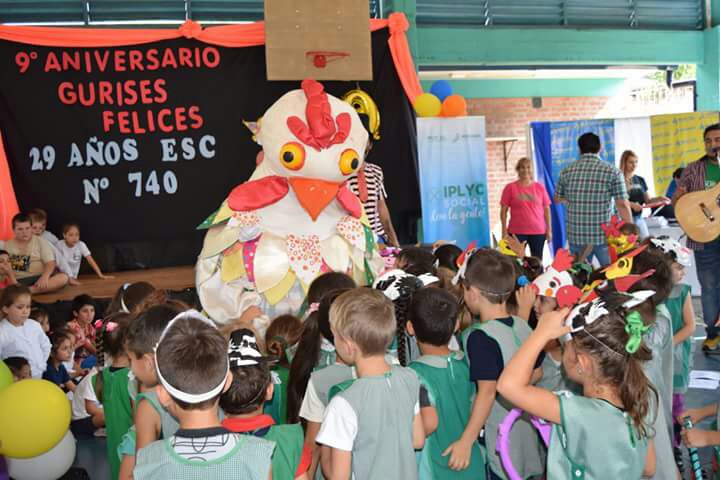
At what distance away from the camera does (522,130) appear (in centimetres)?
986

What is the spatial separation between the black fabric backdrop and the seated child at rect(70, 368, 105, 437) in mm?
2351

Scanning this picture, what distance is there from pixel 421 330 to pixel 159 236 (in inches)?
176

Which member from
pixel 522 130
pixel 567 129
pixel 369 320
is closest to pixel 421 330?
pixel 369 320

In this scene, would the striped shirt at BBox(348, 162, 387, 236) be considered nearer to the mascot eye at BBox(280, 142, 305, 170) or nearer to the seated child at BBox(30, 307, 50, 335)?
the mascot eye at BBox(280, 142, 305, 170)

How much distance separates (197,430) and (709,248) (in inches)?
172

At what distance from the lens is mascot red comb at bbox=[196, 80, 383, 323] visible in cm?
373

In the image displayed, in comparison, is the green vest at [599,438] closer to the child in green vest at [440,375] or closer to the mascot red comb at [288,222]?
the child in green vest at [440,375]

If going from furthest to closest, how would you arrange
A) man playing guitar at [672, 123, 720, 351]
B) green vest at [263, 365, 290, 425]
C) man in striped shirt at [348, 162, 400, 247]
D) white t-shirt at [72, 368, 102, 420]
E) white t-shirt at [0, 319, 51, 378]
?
man in striped shirt at [348, 162, 400, 247], man playing guitar at [672, 123, 720, 351], white t-shirt at [0, 319, 51, 378], white t-shirt at [72, 368, 102, 420], green vest at [263, 365, 290, 425]

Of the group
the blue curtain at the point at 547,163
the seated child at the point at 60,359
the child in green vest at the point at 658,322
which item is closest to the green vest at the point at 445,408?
the child in green vest at the point at 658,322

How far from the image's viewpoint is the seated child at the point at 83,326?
503cm

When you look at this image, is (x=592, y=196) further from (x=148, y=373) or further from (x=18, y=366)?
(x=148, y=373)

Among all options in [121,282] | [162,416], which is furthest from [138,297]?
[121,282]

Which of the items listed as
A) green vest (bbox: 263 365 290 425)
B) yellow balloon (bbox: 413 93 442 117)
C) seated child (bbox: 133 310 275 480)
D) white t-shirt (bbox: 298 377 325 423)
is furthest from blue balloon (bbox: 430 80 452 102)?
seated child (bbox: 133 310 275 480)

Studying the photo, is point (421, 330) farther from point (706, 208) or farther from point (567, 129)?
point (567, 129)
